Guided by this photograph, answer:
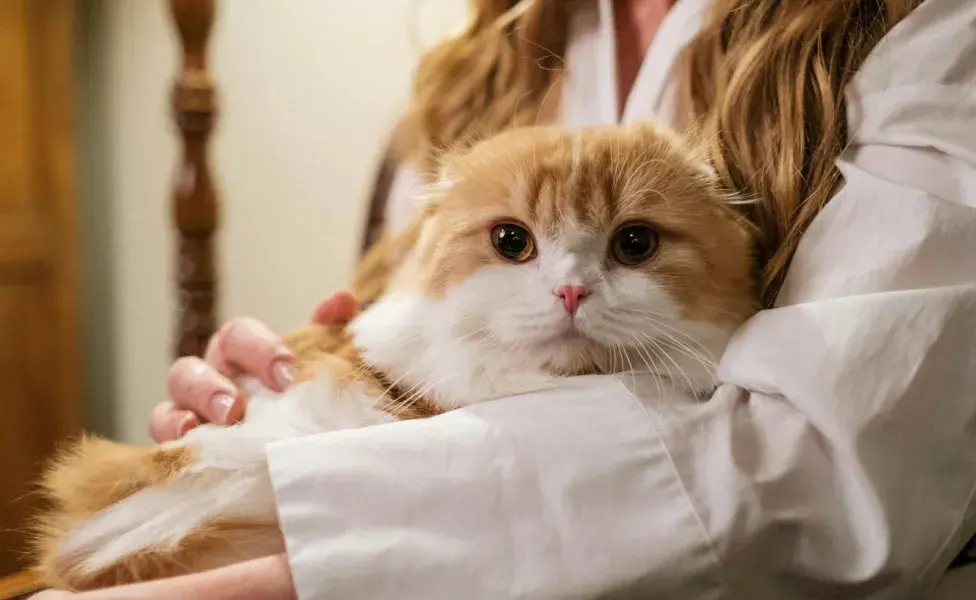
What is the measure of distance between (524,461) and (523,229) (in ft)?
0.76

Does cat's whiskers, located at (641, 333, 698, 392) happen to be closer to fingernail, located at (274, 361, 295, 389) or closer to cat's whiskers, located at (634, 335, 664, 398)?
cat's whiskers, located at (634, 335, 664, 398)

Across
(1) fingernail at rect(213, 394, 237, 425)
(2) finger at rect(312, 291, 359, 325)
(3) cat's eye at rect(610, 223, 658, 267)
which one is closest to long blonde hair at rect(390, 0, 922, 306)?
(3) cat's eye at rect(610, 223, 658, 267)

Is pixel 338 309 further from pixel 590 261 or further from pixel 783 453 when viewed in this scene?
pixel 783 453

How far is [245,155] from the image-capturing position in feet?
6.46

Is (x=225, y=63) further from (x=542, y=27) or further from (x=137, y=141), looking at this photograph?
(x=542, y=27)

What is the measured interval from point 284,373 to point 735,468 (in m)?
0.46

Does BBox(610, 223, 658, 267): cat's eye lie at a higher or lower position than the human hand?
higher

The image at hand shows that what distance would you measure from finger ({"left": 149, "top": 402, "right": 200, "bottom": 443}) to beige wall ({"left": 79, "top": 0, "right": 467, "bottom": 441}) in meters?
0.89

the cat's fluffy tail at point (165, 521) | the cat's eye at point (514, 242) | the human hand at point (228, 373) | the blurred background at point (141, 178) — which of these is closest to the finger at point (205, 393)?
the human hand at point (228, 373)

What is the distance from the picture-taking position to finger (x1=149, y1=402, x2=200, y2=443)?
0.79 metres

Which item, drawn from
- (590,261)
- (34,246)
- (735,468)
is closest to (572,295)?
(590,261)

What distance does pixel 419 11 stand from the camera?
161 cm

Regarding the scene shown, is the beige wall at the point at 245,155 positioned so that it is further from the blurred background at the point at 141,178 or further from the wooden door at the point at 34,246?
the wooden door at the point at 34,246

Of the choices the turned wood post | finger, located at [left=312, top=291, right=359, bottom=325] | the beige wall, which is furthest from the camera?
the beige wall
